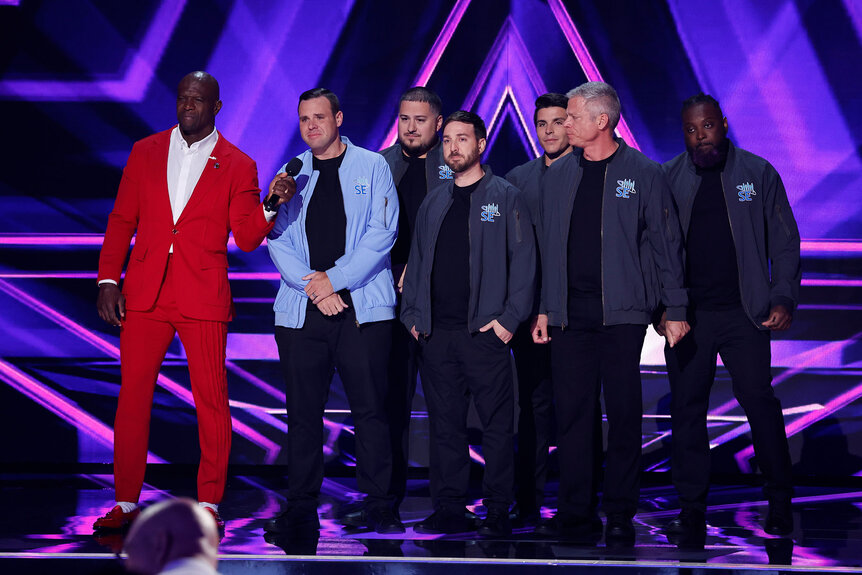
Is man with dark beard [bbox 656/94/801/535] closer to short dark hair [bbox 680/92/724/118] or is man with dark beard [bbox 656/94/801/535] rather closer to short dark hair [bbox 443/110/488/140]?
short dark hair [bbox 680/92/724/118]

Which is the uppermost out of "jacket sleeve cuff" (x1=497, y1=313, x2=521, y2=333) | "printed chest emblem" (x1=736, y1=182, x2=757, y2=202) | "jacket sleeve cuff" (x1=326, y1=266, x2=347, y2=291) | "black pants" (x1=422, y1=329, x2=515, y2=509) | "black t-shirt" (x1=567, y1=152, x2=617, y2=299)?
"printed chest emblem" (x1=736, y1=182, x2=757, y2=202)

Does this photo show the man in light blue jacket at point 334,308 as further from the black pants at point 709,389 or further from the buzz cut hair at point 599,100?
the black pants at point 709,389

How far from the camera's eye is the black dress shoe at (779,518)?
3.48 meters

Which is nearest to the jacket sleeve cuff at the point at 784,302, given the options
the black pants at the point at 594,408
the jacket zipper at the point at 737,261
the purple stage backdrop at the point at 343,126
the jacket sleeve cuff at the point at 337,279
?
the jacket zipper at the point at 737,261

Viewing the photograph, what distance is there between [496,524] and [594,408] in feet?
1.84

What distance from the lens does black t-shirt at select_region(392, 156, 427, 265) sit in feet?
13.5

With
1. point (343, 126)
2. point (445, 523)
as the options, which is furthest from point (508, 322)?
point (343, 126)

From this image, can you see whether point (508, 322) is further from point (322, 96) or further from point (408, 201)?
point (322, 96)

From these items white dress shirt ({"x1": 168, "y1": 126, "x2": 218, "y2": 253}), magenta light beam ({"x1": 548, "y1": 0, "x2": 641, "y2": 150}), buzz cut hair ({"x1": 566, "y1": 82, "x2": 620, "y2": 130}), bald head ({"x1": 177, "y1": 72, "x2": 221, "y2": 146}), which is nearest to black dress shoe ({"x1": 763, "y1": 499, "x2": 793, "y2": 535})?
buzz cut hair ({"x1": 566, "y1": 82, "x2": 620, "y2": 130})

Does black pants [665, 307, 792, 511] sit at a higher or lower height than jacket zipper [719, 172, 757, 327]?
lower

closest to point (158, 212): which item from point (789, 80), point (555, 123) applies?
point (555, 123)

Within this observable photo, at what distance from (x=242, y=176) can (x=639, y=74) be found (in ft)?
7.43

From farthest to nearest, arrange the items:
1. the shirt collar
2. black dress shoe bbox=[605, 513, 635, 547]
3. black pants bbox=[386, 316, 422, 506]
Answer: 1. black pants bbox=[386, 316, 422, 506]
2. the shirt collar
3. black dress shoe bbox=[605, 513, 635, 547]

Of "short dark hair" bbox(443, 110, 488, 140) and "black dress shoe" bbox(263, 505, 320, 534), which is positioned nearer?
"black dress shoe" bbox(263, 505, 320, 534)
